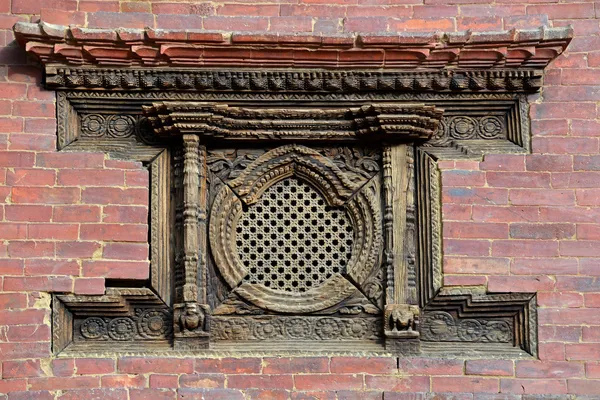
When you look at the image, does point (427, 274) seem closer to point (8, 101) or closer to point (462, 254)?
point (462, 254)

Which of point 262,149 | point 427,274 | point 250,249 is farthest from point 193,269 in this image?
point 427,274

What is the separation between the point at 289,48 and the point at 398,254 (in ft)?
5.22

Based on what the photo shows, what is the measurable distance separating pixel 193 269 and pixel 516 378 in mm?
2267

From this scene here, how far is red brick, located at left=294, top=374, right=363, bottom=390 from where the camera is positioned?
302 inches

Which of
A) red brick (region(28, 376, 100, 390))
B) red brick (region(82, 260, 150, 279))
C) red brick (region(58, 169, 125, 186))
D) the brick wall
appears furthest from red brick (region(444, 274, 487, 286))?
red brick (region(28, 376, 100, 390))

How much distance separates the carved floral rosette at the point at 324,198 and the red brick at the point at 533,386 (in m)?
1.20

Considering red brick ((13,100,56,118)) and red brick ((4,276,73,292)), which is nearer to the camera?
red brick ((4,276,73,292))

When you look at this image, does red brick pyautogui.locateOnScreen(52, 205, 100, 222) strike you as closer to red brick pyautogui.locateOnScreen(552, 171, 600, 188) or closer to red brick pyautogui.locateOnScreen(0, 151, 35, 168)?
red brick pyautogui.locateOnScreen(0, 151, 35, 168)

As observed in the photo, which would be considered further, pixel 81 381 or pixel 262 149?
pixel 262 149

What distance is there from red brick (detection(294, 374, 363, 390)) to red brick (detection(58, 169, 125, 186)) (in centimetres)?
180

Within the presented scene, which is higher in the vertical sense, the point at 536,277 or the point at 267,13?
the point at 267,13

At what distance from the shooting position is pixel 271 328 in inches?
311

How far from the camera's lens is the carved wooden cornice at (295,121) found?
791 cm

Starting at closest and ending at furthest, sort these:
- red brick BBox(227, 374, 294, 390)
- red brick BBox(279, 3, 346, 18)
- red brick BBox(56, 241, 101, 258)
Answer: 1. red brick BBox(227, 374, 294, 390)
2. red brick BBox(56, 241, 101, 258)
3. red brick BBox(279, 3, 346, 18)
